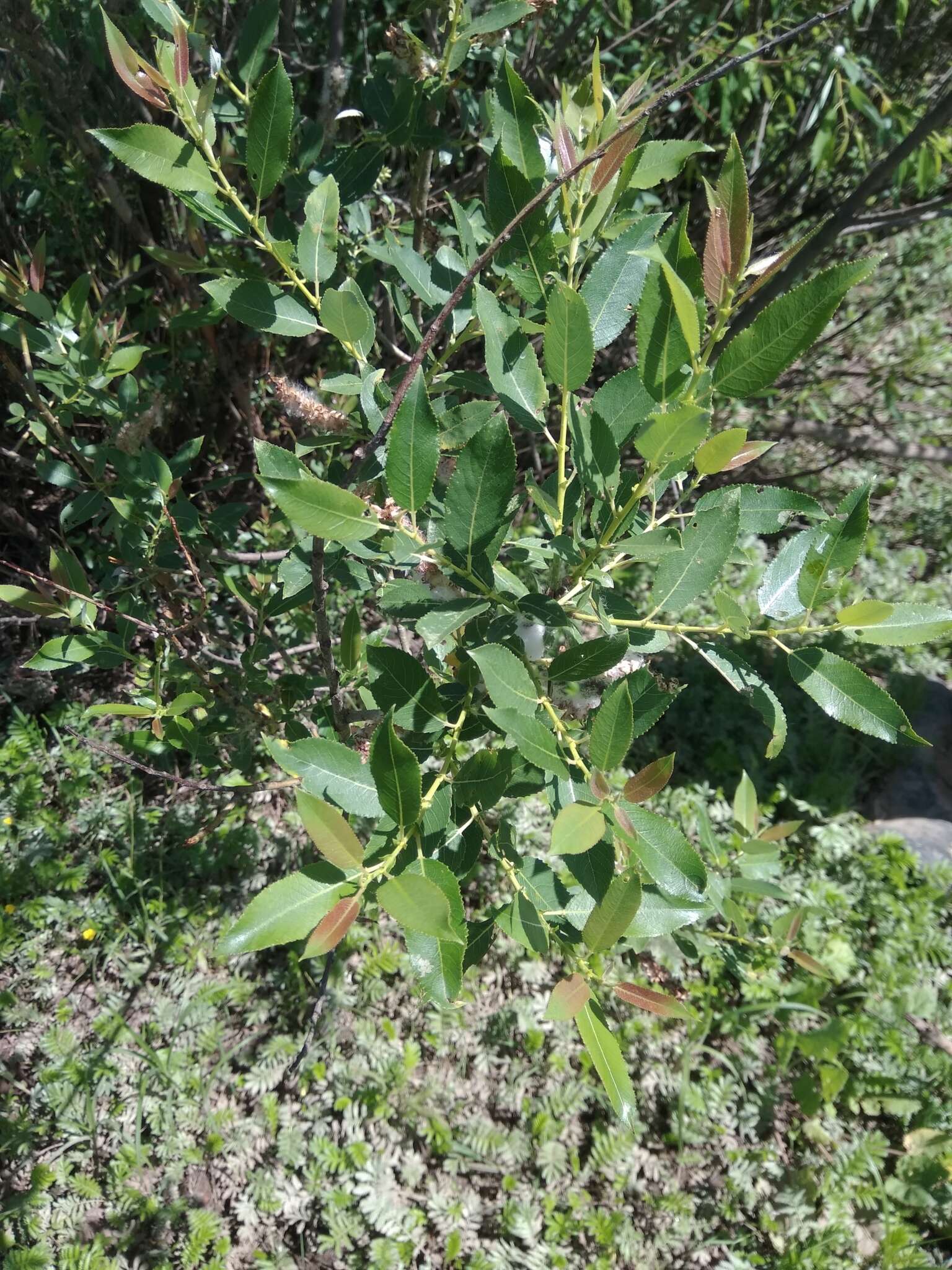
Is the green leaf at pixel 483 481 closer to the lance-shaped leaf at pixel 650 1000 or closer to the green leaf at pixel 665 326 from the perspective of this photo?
the green leaf at pixel 665 326

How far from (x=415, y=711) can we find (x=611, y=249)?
0.55 metres

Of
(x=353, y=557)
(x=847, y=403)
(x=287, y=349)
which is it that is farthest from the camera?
(x=847, y=403)

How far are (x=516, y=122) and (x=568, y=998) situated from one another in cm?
87

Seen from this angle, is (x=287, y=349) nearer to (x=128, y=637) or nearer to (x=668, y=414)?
(x=128, y=637)

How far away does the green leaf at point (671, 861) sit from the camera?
0.71m

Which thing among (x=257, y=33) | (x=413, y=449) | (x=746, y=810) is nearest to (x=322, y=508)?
(x=413, y=449)

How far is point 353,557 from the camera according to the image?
1233mm

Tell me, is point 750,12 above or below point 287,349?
above

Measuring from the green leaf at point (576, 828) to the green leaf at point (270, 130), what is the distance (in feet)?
2.35

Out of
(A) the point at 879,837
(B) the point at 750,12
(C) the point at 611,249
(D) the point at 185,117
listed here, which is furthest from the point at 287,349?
(A) the point at 879,837

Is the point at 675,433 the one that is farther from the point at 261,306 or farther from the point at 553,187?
the point at 261,306

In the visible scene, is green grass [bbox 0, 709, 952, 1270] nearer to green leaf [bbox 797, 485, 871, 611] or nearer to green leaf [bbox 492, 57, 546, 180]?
green leaf [bbox 797, 485, 871, 611]

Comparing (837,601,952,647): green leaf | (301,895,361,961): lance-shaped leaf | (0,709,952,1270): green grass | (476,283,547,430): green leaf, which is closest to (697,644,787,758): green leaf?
(837,601,952,647): green leaf

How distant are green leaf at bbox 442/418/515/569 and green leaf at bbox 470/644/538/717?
122 mm
